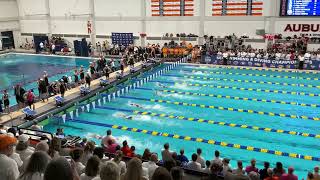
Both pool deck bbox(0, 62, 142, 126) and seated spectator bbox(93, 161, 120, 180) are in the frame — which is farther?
pool deck bbox(0, 62, 142, 126)

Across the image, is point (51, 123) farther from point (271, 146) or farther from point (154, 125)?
point (271, 146)

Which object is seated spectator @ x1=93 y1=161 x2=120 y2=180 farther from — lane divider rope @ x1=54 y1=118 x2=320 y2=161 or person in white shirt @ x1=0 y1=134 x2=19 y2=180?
lane divider rope @ x1=54 y1=118 x2=320 y2=161

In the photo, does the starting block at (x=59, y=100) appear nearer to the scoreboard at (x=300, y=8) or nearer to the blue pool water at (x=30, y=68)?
the blue pool water at (x=30, y=68)

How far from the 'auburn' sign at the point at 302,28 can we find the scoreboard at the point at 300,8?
0.75 meters

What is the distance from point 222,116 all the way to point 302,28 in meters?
12.8

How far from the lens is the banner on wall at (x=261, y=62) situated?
64.9 feet

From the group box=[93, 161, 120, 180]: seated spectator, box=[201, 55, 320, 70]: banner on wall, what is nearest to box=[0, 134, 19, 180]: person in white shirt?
box=[93, 161, 120, 180]: seated spectator

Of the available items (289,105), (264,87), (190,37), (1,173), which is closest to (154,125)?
(289,105)

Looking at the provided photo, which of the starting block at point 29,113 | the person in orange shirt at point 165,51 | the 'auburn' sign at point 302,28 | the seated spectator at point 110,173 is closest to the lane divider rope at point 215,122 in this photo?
the starting block at point 29,113

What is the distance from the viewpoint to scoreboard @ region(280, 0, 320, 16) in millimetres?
20797

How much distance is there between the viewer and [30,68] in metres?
23.0

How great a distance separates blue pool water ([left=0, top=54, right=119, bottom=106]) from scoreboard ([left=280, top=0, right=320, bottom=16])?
14.3 m

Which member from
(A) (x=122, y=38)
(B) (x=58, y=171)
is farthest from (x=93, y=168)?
(A) (x=122, y=38)

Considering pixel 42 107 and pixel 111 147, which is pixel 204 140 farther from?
pixel 42 107
